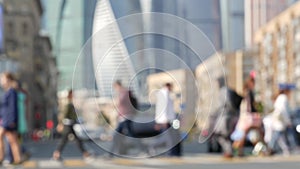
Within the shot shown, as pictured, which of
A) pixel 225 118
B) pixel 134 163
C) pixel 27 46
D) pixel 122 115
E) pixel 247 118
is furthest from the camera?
pixel 27 46

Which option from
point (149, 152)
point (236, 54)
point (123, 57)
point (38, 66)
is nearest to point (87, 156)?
point (149, 152)

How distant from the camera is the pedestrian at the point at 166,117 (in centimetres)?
1443

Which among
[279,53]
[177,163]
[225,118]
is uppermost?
[225,118]

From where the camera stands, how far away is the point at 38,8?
104000mm

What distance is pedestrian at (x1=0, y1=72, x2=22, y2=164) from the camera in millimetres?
13625

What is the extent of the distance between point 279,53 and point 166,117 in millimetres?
102962

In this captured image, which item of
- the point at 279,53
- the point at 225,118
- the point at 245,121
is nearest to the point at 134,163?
the point at 245,121

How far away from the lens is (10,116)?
13617 millimetres

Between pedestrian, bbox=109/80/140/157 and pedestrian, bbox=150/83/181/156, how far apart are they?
0.61 metres

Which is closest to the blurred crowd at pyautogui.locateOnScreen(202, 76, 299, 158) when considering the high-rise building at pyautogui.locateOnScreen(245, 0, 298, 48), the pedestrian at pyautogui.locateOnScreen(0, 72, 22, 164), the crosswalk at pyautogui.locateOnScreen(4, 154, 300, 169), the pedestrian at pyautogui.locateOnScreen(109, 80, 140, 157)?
the crosswalk at pyautogui.locateOnScreen(4, 154, 300, 169)

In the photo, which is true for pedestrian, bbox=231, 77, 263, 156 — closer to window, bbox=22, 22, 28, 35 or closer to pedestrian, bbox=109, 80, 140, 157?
pedestrian, bbox=109, 80, 140, 157

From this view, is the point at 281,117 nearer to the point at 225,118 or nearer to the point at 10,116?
the point at 225,118

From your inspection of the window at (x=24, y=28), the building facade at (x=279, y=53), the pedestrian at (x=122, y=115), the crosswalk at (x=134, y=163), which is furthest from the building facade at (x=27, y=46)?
the crosswalk at (x=134, y=163)

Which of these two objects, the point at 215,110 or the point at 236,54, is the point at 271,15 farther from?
the point at 215,110
